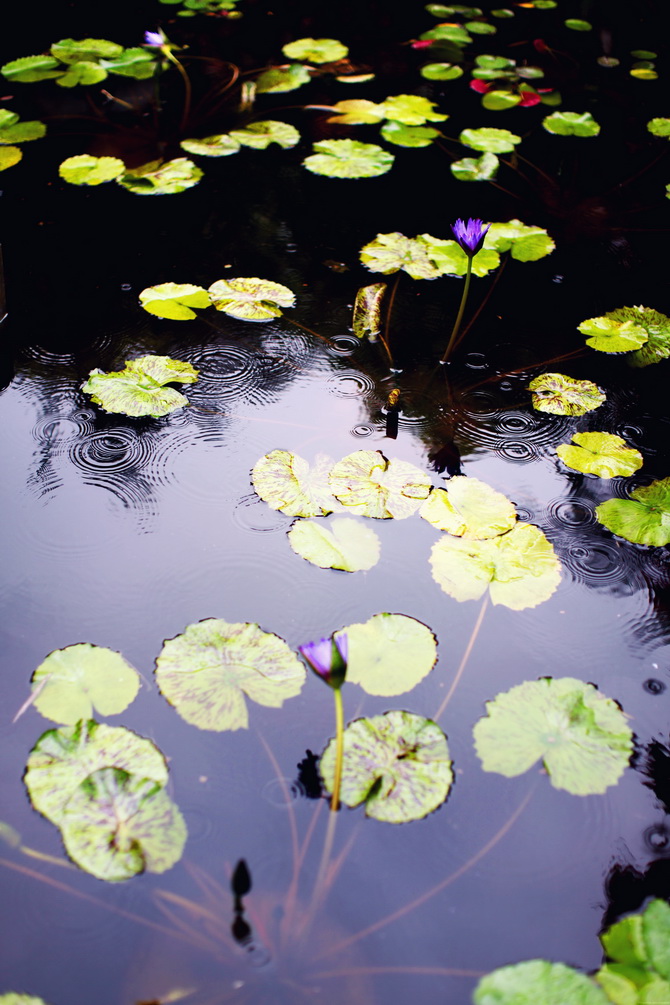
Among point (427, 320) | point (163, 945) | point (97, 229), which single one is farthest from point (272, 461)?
point (97, 229)

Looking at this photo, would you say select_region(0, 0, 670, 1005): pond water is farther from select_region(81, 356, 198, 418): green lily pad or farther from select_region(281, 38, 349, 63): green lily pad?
select_region(281, 38, 349, 63): green lily pad

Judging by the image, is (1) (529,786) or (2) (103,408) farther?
(2) (103,408)

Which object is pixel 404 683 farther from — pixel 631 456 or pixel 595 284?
pixel 595 284

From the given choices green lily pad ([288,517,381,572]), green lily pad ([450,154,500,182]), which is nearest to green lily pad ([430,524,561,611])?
green lily pad ([288,517,381,572])

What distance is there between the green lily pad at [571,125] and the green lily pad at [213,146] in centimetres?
118

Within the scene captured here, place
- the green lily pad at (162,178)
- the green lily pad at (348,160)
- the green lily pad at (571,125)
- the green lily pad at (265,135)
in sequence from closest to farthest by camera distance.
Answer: the green lily pad at (162,178), the green lily pad at (348,160), the green lily pad at (265,135), the green lily pad at (571,125)

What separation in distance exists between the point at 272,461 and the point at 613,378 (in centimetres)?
88

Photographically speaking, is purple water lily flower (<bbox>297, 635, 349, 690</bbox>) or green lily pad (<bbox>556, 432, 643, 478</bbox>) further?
green lily pad (<bbox>556, 432, 643, 478</bbox>)

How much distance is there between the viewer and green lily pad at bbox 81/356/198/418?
158 centimetres

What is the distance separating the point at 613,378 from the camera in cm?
173

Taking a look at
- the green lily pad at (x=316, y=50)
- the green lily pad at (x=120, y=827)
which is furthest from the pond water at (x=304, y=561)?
the green lily pad at (x=316, y=50)

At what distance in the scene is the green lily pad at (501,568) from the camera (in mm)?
1267

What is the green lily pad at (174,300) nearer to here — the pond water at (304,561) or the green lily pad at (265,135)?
the pond water at (304,561)

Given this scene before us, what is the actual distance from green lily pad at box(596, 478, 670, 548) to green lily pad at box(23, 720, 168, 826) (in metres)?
0.95
